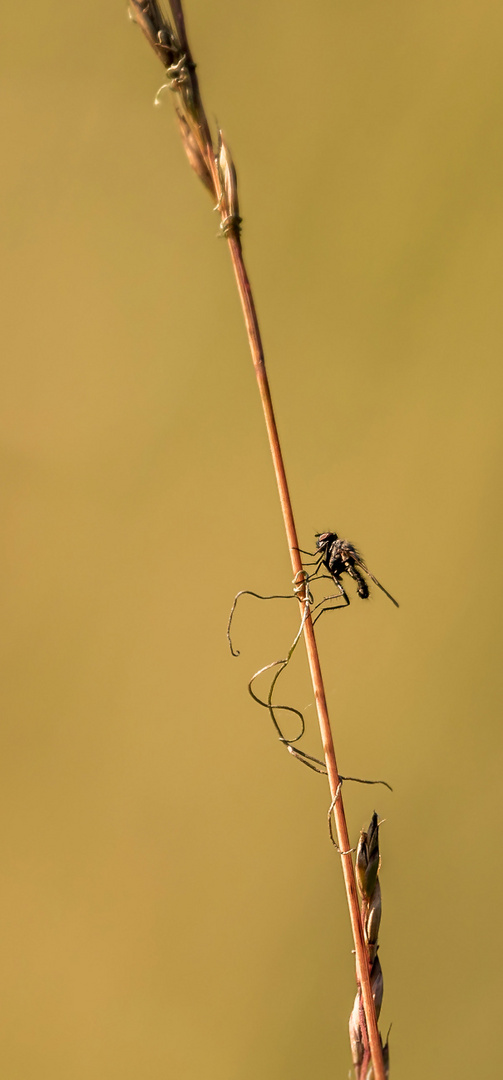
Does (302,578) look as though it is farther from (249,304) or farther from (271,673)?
(271,673)

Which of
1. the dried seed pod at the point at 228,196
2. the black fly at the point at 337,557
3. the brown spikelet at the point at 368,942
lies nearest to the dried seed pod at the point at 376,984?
the brown spikelet at the point at 368,942

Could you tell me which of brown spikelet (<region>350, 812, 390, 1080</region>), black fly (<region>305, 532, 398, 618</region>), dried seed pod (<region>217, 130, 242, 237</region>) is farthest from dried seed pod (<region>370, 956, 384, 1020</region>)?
dried seed pod (<region>217, 130, 242, 237</region>)

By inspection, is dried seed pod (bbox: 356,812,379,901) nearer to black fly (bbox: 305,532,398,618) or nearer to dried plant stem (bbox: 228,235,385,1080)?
dried plant stem (bbox: 228,235,385,1080)

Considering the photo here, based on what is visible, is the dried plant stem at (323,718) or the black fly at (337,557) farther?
the black fly at (337,557)

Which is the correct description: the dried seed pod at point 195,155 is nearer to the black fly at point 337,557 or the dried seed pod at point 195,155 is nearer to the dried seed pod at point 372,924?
the black fly at point 337,557

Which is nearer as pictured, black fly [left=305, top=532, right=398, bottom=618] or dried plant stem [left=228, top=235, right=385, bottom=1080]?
dried plant stem [left=228, top=235, right=385, bottom=1080]

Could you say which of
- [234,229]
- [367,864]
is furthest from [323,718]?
[234,229]

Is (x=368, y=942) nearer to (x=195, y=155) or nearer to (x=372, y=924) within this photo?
(x=372, y=924)

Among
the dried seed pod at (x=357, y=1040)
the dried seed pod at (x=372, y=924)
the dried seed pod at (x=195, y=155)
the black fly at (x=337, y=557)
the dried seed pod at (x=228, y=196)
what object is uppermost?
the dried seed pod at (x=195, y=155)

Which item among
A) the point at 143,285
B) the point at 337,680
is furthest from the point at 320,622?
the point at 143,285
